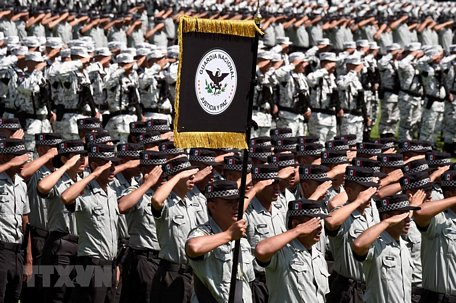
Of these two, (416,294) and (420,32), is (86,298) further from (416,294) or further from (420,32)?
(420,32)

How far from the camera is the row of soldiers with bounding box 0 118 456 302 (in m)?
8.71

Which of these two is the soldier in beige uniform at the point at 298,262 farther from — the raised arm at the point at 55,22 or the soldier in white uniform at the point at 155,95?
the raised arm at the point at 55,22

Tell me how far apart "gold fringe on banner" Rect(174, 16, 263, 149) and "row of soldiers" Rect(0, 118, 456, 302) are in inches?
21.2

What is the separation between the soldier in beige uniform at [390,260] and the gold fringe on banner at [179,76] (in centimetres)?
150

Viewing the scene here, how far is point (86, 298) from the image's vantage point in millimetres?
10922

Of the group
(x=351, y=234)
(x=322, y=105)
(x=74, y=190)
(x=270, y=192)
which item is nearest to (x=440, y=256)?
(x=351, y=234)

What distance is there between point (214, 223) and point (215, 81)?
1134 mm

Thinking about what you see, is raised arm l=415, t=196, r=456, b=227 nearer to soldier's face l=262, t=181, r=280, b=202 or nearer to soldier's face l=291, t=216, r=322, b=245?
soldier's face l=262, t=181, r=280, b=202

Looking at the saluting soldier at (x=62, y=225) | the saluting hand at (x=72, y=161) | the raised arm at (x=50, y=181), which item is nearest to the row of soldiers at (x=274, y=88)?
the saluting soldier at (x=62, y=225)

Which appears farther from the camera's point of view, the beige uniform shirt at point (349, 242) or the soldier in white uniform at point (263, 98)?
the soldier in white uniform at point (263, 98)

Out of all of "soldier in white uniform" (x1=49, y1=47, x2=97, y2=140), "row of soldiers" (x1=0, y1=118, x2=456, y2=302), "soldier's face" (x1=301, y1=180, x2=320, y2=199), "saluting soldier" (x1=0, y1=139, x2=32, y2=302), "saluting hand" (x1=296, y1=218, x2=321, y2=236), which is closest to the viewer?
"saluting hand" (x1=296, y1=218, x2=321, y2=236)

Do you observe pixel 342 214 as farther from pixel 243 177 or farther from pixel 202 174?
pixel 202 174

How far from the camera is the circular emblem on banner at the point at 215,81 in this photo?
814cm

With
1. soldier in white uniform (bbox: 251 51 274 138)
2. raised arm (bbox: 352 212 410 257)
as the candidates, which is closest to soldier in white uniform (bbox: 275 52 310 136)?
soldier in white uniform (bbox: 251 51 274 138)
